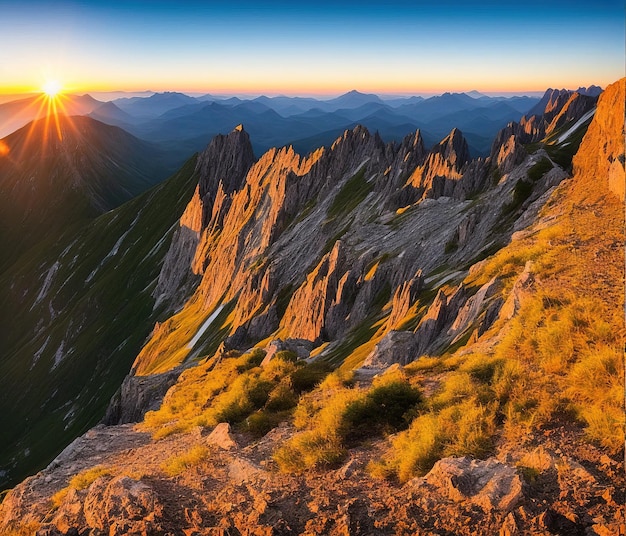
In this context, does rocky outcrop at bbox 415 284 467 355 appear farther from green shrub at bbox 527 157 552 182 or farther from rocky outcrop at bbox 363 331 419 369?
green shrub at bbox 527 157 552 182

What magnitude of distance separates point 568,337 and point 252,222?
5406 inches

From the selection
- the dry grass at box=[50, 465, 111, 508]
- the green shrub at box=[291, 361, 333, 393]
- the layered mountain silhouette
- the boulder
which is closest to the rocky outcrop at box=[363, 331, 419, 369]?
the layered mountain silhouette

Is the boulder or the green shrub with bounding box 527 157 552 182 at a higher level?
the green shrub with bounding box 527 157 552 182

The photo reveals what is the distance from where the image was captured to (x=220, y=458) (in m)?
16.0

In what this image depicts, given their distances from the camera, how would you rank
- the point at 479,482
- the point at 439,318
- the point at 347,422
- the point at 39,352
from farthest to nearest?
the point at 39,352, the point at 439,318, the point at 347,422, the point at 479,482

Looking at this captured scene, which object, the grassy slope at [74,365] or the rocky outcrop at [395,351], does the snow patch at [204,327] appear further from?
the rocky outcrop at [395,351]

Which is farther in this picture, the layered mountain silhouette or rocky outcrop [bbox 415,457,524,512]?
the layered mountain silhouette

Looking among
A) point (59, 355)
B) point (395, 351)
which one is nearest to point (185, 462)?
point (395, 351)

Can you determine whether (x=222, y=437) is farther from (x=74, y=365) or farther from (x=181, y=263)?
(x=74, y=365)

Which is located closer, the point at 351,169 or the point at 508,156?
A: the point at 508,156

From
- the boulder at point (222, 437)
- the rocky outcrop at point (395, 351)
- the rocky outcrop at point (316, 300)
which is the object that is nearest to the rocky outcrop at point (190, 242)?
the rocky outcrop at point (316, 300)

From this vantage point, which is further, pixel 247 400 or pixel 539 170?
pixel 539 170

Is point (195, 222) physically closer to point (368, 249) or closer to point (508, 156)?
point (368, 249)

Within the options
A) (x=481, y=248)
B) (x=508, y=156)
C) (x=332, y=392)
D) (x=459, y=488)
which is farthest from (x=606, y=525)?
(x=508, y=156)
